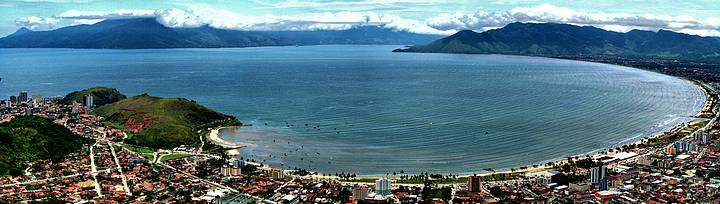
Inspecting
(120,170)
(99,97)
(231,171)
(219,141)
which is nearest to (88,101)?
(99,97)

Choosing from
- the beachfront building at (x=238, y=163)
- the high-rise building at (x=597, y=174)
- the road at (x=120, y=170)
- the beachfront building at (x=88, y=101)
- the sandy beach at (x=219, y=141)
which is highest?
the beachfront building at (x=88, y=101)

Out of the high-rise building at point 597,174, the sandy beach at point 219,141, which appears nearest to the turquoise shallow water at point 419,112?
the sandy beach at point 219,141

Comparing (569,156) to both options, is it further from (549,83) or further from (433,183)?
(549,83)

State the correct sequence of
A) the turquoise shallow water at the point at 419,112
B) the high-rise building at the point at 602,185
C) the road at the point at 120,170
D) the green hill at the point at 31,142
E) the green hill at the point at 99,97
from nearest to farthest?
the road at the point at 120,170 < the high-rise building at the point at 602,185 < the green hill at the point at 31,142 < the turquoise shallow water at the point at 419,112 < the green hill at the point at 99,97

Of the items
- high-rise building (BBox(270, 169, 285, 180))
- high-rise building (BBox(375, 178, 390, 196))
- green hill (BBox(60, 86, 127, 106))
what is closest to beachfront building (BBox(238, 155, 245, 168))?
high-rise building (BBox(270, 169, 285, 180))

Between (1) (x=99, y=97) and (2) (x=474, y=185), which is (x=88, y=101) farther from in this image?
(2) (x=474, y=185)

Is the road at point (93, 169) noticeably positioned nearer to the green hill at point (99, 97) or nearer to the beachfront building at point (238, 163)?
the beachfront building at point (238, 163)
